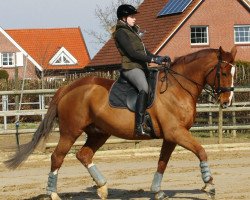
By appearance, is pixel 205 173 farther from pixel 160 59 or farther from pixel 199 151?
pixel 160 59

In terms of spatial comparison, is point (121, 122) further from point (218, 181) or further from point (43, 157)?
point (43, 157)

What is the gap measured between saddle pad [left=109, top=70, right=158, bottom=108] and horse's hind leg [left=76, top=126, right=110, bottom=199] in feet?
2.04

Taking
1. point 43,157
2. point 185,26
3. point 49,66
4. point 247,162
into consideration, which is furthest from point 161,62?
point 49,66

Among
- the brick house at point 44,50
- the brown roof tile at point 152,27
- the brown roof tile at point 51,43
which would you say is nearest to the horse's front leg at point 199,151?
the brown roof tile at point 152,27

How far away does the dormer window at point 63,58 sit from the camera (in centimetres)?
6925

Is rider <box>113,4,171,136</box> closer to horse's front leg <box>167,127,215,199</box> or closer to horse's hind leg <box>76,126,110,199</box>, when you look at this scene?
horse's front leg <box>167,127,215,199</box>

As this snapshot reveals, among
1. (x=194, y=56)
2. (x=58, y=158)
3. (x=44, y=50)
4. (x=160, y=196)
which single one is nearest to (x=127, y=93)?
(x=194, y=56)

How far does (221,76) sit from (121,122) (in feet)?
5.10

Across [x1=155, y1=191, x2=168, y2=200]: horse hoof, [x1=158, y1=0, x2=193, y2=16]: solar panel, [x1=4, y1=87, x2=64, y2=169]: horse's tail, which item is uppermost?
[x1=158, y1=0, x2=193, y2=16]: solar panel

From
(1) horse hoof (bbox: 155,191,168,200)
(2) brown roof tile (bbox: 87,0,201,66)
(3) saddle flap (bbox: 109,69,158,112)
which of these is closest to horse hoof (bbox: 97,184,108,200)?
(1) horse hoof (bbox: 155,191,168,200)

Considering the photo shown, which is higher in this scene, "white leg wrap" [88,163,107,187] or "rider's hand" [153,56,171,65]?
"rider's hand" [153,56,171,65]

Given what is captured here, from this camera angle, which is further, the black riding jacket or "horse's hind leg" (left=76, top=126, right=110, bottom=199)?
"horse's hind leg" (left=76, top=126, right=110, bottom=199)

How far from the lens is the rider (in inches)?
438

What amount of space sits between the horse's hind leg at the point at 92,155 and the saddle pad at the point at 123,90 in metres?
0.62
